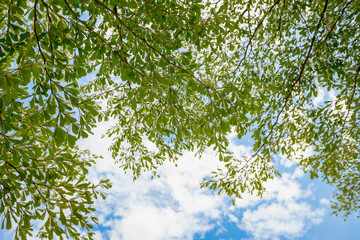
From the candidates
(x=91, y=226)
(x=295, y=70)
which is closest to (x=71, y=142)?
(x=91, y=226)

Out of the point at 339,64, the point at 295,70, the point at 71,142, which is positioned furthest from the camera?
the point at 295,70

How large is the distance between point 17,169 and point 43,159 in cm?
28

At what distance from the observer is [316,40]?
4.88 meters

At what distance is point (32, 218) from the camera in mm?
2613

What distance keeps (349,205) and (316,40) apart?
6.19m

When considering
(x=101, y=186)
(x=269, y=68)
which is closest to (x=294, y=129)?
(x=269, y=68)

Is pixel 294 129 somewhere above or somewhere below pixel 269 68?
below

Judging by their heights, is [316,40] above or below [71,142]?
above

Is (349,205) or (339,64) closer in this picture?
(339,64)

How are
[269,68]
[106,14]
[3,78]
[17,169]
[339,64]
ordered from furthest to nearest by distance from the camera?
1. [269,68]
2. [339,64]
3. [106,14]
4. [17,169]
5. [3,78]

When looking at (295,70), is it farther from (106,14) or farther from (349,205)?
(349,205)

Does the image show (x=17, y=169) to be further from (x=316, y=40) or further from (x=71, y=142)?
(x=316, y=40)

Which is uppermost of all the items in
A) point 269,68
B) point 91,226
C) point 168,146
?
point 269,68

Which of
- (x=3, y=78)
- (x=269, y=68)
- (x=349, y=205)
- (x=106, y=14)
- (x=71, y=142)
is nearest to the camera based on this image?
(x=3, y=78)
